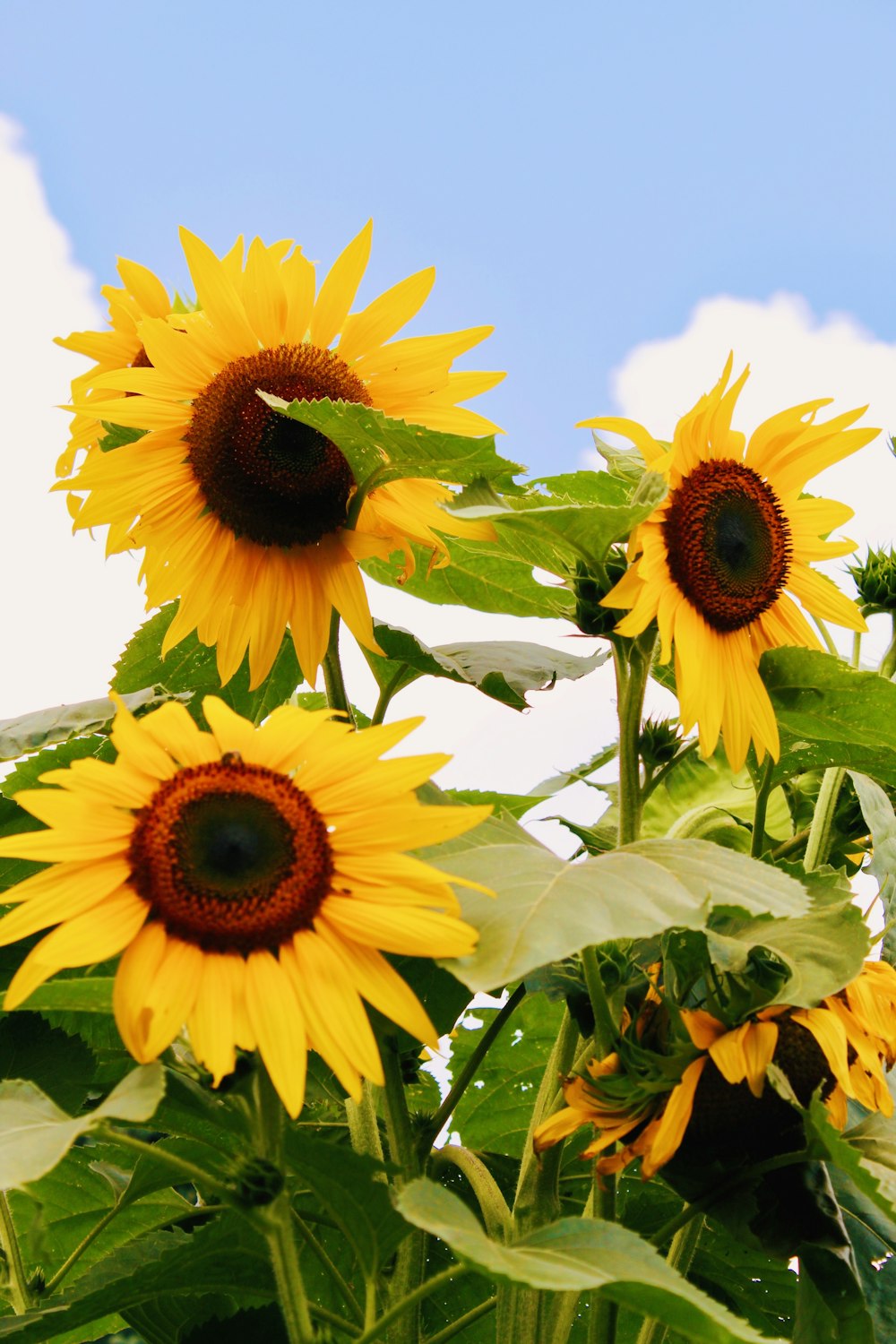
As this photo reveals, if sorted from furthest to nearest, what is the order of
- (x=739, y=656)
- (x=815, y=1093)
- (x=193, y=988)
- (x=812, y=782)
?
(x=812, y=782) < (x=739, y=656) < (x=815, y=1093) < (x=193, y=988)

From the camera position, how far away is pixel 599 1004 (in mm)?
658

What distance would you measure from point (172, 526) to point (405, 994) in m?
0.35

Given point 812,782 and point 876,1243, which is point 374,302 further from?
point 876,1243

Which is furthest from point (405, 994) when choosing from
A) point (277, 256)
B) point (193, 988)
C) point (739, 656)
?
point (277, 256)

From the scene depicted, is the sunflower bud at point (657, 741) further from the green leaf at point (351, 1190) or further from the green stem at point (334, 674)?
the green leaf at point (351, 1190)

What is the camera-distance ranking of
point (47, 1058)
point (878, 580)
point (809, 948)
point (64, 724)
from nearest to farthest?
point (809, 948), point (47, 1058), point (64, 724), point (878, 580)

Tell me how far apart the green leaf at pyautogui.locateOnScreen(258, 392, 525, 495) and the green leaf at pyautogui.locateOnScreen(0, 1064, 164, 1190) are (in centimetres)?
30

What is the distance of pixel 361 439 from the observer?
0.69m

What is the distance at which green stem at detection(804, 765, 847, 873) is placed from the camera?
0.83 metres

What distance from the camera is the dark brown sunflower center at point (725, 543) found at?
0.75 m

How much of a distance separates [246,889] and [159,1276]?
29 centimetres

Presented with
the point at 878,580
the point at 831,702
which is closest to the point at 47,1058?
the point at 831,702

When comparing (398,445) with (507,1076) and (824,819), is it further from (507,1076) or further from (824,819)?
(507,1076)

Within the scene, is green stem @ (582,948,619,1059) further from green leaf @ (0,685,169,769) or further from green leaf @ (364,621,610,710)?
green leaf @ (0,685,169,769)
